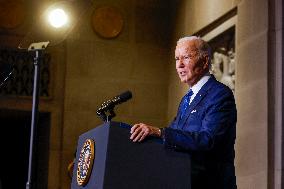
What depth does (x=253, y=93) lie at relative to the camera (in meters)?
6.39

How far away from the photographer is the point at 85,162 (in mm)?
3617

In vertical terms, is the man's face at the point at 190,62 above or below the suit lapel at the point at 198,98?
above

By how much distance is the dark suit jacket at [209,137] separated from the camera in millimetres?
3498

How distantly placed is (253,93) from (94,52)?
3411 millimetres

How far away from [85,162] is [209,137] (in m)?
0.70

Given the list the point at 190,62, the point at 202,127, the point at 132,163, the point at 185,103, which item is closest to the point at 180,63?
the point at 190,62

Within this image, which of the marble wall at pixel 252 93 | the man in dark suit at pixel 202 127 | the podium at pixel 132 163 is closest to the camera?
the podium at pixel 132 163

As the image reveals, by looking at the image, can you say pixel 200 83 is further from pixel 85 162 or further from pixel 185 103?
pixel 85 162

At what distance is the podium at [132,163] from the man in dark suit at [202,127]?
5 centimetres

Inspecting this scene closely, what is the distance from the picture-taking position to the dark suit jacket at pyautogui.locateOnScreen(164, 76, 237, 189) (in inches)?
138

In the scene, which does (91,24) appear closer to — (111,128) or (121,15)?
(121,15)

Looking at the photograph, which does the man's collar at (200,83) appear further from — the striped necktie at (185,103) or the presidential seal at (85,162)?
the presidential seal at (85,162)

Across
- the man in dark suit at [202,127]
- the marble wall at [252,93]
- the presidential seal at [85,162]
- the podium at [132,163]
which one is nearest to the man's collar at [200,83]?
the man in dark suit at [202,127]
